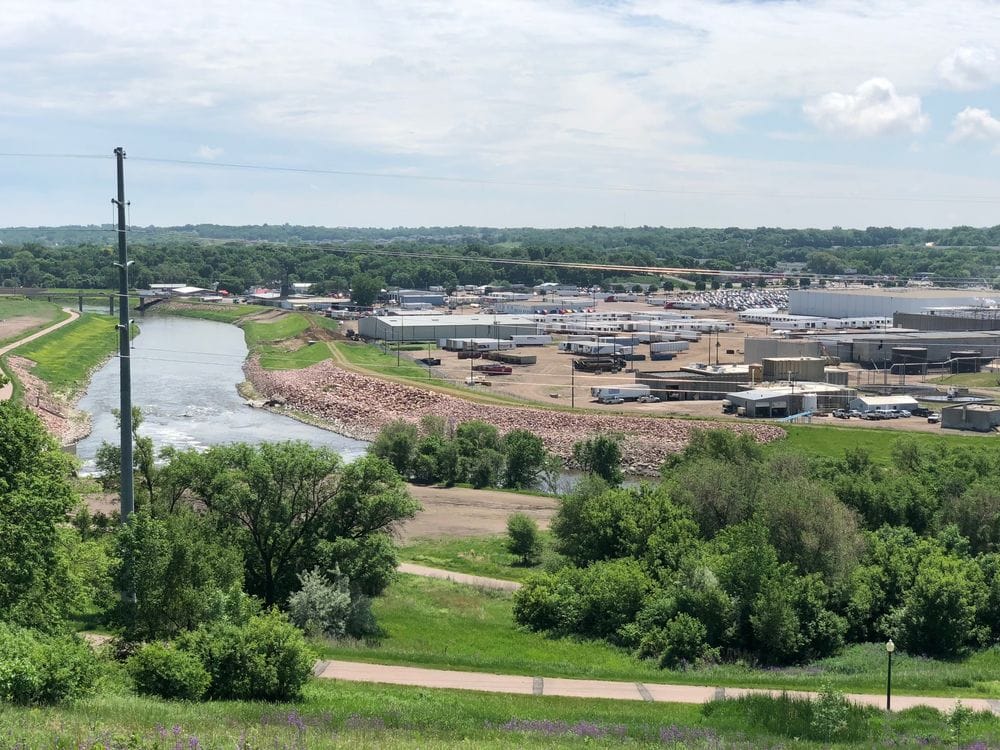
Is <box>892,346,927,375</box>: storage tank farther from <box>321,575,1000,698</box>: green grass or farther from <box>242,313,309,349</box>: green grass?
<box>321,575,1000,698</box>: green grass

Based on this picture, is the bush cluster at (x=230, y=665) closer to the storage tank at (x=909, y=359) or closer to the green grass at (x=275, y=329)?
the storage tank at (x=909, y=359)

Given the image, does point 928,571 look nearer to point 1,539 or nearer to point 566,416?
point 1,539

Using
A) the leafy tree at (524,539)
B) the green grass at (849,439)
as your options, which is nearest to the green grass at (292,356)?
the green grass at (849,439)

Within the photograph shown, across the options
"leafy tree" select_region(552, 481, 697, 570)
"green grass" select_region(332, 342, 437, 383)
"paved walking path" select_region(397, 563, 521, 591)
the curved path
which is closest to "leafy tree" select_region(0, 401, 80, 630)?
"paved walking path" select_region(397, 563, 521, 591)

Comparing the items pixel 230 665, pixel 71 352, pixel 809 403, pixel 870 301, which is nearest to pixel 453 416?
pixel 809 403

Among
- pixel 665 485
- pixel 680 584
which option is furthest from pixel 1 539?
pixel 665 485

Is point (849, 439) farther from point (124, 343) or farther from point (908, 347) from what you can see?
point (124, 343)
